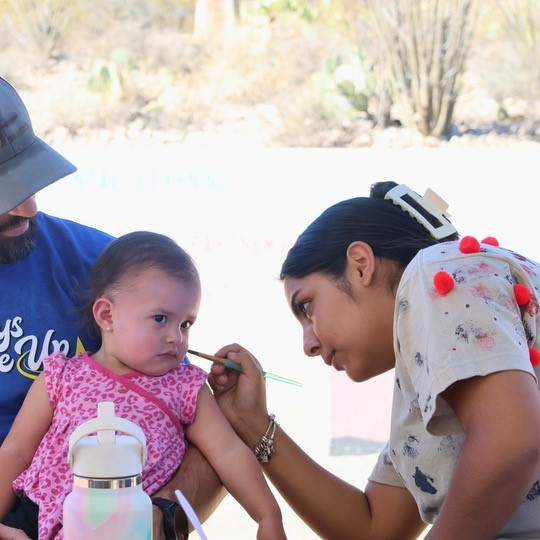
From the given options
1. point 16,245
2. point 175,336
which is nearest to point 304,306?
point 175,336

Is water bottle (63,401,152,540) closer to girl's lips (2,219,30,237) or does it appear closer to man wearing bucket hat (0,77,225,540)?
man wearing bucket hat (0,77,225,540)

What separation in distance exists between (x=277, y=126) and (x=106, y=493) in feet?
24.7

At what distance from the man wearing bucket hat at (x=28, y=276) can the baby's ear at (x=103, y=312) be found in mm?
120

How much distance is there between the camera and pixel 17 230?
2139mm

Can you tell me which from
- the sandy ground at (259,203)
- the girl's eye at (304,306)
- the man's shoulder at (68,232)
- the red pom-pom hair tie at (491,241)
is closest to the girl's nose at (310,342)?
the girl's eye at (304,306)

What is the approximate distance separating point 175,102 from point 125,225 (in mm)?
2476

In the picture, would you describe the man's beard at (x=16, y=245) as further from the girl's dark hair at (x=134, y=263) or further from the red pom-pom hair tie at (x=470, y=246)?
the red pom-pom hair tie at (x=470, y=246)

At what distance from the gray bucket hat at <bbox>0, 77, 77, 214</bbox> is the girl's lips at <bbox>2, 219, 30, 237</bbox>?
14cm

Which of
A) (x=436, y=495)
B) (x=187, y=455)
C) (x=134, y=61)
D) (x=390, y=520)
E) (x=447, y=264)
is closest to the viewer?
(x=447, y=264)

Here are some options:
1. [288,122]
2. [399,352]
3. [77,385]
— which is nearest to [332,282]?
[399,352]

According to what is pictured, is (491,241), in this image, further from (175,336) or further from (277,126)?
(277,126)

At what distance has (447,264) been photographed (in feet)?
5.28

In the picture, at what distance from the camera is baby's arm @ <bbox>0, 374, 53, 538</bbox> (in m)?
1.90

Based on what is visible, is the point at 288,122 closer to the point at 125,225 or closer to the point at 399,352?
the point at 125,225
